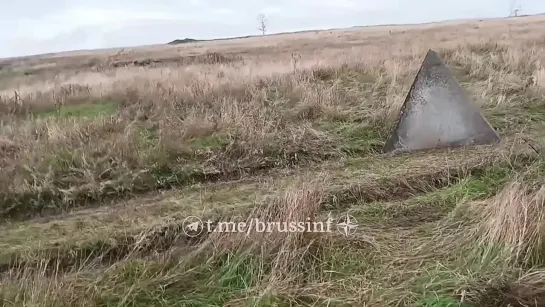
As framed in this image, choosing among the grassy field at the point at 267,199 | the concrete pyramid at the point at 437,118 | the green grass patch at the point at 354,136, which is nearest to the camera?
the grassy field at the point at 267,199

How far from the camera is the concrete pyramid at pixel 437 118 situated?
6.71 meters

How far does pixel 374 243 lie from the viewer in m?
3.82

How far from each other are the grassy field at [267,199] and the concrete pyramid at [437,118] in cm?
30

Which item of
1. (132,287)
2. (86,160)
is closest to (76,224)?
(86,160)

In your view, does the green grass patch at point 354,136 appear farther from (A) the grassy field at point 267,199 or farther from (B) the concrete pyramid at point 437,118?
(B) the concrete pyramid at point 437,118

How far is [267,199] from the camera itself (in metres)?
4.88

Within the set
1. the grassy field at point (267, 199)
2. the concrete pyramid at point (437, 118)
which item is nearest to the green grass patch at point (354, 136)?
the grassy field at point (267, 199)

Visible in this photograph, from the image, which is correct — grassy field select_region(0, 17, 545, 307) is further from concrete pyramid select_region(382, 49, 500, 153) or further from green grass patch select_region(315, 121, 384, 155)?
concrete pyramid select_region(382, 49, 500, 153)

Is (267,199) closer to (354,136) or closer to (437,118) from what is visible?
(354,136)

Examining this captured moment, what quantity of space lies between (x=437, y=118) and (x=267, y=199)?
3105 mm

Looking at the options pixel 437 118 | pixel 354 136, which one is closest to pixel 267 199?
pixel 354 136

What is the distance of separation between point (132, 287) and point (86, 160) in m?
3.18

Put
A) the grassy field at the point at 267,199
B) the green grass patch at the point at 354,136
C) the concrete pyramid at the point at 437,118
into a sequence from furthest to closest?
the green grass patch at the point at 354,136, the concrete pyramid at the point at 437,118, the grassy field at the point at 267,199

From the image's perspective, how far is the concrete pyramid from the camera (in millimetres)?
6715
